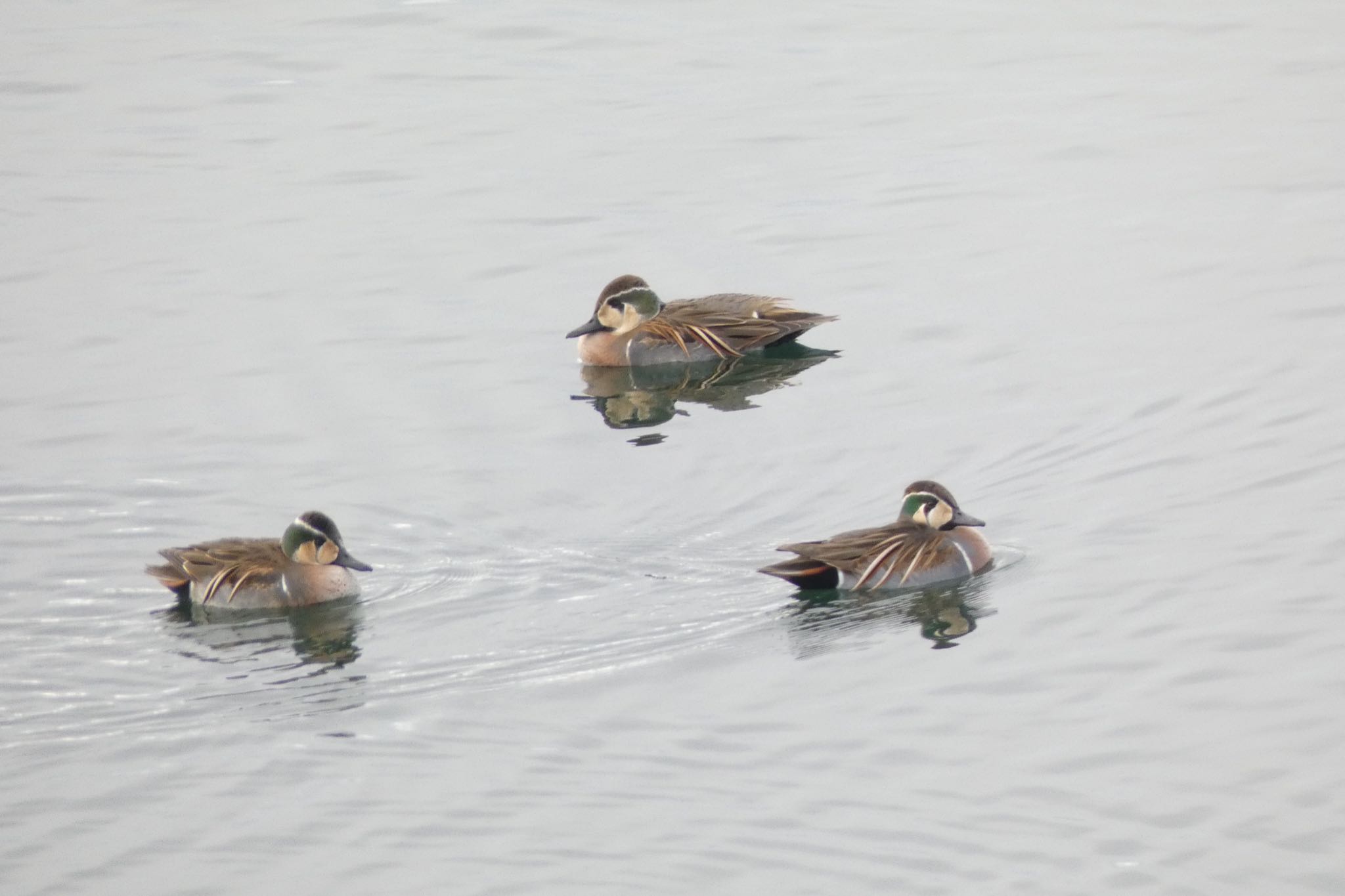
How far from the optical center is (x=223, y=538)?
1245 cm

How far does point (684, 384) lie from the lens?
16.5 m

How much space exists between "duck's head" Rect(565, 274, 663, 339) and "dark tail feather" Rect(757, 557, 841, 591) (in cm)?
549

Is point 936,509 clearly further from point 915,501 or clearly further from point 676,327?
point 676,327

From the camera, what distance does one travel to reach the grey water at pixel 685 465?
8.99 metres

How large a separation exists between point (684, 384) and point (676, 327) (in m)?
0.59

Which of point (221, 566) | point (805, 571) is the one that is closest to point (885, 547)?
point (805, 571)

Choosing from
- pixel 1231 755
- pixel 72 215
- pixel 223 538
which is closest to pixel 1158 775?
pixel 1231 755

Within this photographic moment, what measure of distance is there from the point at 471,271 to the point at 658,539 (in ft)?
23.1

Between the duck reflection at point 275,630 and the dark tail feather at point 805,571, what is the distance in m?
2.29

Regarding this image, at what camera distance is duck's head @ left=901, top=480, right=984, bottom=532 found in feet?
38.0

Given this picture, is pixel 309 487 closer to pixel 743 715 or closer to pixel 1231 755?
pixel 743 715

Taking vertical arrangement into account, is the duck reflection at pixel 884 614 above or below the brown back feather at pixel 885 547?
below

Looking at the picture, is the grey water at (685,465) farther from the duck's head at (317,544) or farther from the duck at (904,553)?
the duck's head at (317,544)

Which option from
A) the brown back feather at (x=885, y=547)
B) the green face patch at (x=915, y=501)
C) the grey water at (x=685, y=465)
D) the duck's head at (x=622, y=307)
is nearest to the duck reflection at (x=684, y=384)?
the grey water at (x=685, y=465)
